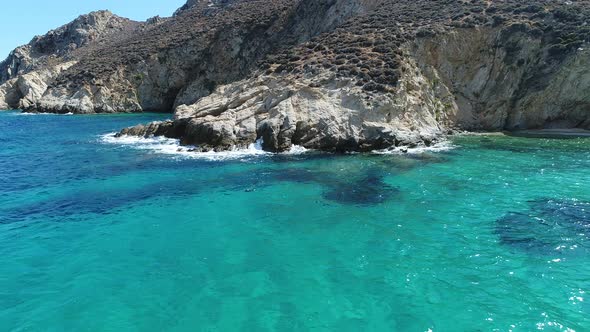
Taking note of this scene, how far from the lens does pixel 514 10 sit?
148 ft

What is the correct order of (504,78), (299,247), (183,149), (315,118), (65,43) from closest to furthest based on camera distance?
(299,247), (315,118), (183,149), (504,78), (65,43)

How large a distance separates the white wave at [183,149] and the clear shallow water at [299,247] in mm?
3185

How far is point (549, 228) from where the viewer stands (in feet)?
55.4

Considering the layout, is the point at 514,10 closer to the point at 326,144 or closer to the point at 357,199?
the point at 326,144

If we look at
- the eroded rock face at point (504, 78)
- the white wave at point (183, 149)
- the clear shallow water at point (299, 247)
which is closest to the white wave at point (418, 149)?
the clear shallow water at point (299, 247)

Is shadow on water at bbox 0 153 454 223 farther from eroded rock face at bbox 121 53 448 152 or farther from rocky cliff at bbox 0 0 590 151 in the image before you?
rocky cliff at bbox 0 0 590 151

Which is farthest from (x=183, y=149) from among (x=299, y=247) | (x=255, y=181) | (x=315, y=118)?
(x=299, y=247)

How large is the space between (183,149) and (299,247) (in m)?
21.5

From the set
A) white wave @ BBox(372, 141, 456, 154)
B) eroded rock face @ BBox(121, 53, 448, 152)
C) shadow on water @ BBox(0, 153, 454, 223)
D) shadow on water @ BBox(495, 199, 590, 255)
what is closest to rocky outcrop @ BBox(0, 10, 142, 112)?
eroded rock face @ BBox(121, 53, 448, 152)

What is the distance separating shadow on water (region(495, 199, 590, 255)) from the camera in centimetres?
1516

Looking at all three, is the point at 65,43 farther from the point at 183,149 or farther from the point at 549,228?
the point at 549,228

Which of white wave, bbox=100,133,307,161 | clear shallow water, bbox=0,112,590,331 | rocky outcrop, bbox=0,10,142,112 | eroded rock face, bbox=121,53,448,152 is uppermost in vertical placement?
rocky outcrop, bbox=0,10,142,112

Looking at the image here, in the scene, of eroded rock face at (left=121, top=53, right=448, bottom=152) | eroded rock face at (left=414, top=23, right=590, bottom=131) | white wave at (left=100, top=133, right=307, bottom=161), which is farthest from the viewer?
eroded rock face at (left=414, top=23, right=590, bottom=131)

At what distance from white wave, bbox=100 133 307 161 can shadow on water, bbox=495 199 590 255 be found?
1731 cm
